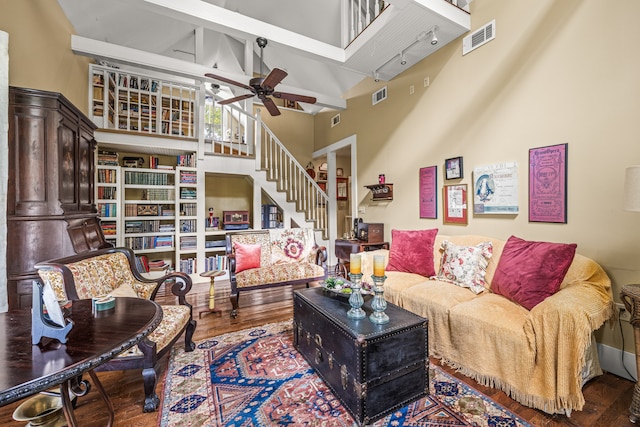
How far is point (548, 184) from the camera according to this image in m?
2.42

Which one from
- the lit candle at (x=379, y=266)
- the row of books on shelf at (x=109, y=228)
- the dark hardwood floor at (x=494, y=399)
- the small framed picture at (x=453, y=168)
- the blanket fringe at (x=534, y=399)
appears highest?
the small framed picture at (x=453, y=168)

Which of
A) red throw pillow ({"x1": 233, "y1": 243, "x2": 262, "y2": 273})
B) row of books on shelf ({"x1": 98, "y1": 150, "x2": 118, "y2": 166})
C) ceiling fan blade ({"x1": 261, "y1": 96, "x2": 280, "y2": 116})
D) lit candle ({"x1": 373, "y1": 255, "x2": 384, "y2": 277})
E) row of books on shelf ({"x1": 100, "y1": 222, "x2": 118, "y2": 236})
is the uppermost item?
ceiling fan blade ({"x1": 261, "y1": 96, "x2": 280, "y2": 116})

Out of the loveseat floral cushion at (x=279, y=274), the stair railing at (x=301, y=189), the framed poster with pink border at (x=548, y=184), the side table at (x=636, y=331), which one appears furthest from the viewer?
the stair railing at (x=301, y=189)

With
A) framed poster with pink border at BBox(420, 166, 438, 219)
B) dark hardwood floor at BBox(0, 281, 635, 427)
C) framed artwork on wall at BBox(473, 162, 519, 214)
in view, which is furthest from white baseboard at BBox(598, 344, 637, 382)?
framed poster with pink border at BBox(420, 166, 438, 219)

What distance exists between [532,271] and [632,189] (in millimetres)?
795

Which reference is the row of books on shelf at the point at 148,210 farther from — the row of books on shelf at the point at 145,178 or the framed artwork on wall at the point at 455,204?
the framed artwork on wall at the point at 455,204

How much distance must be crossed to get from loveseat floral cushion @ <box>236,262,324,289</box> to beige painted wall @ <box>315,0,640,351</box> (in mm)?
1606

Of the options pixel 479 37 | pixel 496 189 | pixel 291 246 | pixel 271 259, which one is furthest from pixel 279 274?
pixel 479 37

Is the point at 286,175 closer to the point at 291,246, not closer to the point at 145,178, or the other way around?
the point at 291,246

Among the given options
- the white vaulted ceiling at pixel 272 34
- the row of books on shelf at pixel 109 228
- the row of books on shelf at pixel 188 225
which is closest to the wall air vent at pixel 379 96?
the white vaulted ceiling at pixel 272 34

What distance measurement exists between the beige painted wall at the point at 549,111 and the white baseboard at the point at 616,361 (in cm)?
7

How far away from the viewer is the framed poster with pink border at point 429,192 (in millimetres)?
3459

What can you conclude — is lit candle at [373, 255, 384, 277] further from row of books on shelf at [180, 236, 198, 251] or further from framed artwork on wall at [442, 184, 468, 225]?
row of books on shelf at [180, 236, 198, 251]

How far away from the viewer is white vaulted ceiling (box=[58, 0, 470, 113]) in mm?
2912
